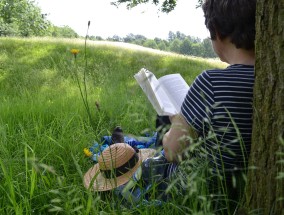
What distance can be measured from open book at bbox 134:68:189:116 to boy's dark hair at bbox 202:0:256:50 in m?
0.37

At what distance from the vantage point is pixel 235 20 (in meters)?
1.49

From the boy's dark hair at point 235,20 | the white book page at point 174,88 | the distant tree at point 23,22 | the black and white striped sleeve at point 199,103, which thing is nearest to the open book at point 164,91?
the white book page at point 174,88

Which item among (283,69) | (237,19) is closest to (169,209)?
(283,69)

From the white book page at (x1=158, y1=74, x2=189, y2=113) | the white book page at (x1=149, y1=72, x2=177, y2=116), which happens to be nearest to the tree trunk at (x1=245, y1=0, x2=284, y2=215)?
the white book page at (x1=149, y1=72, x2=177, y2=116)

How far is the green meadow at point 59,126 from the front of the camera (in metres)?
1.46

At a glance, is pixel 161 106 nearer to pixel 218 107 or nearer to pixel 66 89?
pixel 218 107

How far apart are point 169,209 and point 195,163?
24cm

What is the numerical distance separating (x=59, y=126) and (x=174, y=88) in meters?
1.23

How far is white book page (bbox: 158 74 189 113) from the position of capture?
1965 mm

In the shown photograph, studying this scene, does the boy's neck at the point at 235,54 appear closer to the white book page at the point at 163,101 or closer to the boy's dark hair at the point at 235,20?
the boy's dark hair at the point at 235,20

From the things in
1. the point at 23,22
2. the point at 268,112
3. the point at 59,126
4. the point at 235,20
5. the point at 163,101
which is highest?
the point at 23,22

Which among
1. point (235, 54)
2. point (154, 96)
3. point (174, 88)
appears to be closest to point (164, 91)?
point (174, 88)

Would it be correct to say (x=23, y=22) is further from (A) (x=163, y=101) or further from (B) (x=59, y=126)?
(A) (x=163, y=101)

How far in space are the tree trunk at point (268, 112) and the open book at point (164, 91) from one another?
552mm
